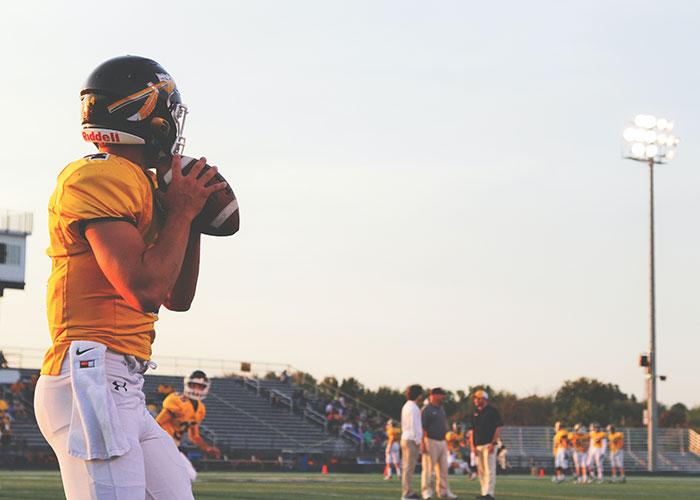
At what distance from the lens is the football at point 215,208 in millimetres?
3498

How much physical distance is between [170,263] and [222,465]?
30.6m

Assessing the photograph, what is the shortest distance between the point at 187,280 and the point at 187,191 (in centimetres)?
43

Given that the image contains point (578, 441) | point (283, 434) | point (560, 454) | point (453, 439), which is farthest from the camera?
point (283, 434)

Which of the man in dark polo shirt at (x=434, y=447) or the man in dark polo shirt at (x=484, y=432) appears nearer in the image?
the man in dark polo shirt at (x=434, y=447)

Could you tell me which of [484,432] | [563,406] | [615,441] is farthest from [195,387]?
[563,406]

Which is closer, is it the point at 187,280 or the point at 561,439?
the point at 187,280

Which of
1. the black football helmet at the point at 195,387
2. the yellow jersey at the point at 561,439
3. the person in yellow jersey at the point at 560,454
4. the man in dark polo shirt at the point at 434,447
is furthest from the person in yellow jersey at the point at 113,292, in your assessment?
the yellow jersey at the point at 561,439

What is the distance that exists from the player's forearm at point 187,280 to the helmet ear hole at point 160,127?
0.34 meters

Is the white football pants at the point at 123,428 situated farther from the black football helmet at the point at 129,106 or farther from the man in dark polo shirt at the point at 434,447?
the man in dark polo shirt at the point at 434,447

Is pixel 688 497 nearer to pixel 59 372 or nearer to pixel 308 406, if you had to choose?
pixel 59 372

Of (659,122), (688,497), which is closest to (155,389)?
(659,122)

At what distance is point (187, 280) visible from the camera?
12.2 feet

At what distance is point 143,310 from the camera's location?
10.6 feet

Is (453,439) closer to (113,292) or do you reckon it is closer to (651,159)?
(651,159)
